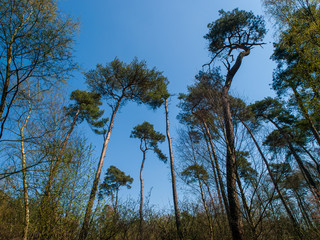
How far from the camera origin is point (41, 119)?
5.24m

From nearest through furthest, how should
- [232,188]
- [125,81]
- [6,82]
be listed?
[6,82] < [232,188] < [125,81]

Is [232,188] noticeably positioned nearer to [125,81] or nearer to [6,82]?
[6,82]

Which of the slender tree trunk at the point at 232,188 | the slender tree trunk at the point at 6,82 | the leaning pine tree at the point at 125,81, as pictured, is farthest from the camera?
the leaning pine tree at the point at 125,81

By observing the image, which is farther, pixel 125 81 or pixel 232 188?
pixel 125 81

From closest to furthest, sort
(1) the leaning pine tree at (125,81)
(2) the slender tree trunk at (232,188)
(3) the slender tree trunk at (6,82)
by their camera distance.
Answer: (3) the slender tree trunk at (6,82) → (2) the slender tree trunk at (232,188) → (1) the leaning pine tree at (125,81)

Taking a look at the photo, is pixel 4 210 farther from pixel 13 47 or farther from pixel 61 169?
pixel 13 47

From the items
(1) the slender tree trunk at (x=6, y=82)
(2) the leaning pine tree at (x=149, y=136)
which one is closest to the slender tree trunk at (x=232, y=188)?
(1) the slender tree trunk at (x=6, y=82)

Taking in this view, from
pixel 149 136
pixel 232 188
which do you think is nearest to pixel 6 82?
pixel 232 188

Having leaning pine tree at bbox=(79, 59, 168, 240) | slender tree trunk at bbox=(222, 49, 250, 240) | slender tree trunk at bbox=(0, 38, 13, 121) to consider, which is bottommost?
slender tree trunk at bbox=(222, 49, 250, 240)

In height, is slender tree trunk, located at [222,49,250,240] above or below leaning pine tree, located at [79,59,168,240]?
below

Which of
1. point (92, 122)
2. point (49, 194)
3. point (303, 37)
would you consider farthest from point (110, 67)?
point (303, 37)

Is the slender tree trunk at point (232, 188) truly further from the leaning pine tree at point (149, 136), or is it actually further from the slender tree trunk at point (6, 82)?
the leaning pine tree at point (149, 136)

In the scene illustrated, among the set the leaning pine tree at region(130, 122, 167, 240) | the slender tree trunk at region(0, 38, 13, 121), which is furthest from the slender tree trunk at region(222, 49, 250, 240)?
the leaning pine tree at region(130, 122, 167, 240)

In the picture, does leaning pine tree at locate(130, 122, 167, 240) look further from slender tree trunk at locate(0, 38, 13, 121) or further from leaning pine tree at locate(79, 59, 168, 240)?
slender tree trunk at locate(0, 38, 13, 121)
